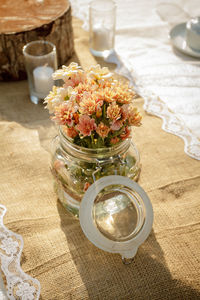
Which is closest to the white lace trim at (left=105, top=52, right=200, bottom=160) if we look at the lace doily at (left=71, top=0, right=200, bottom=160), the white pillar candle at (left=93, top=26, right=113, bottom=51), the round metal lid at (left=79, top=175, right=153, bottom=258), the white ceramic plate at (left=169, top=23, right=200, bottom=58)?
the lace doily at (left=71, top=0, right=200, bottom=160)

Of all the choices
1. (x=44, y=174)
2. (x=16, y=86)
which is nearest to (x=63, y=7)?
(x=16, y=86)

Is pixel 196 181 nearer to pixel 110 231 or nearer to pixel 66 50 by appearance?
pixel 110 231

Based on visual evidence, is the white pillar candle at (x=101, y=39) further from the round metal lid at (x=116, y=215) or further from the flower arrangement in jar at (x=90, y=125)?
the round metal lid at (x=116, y=215)

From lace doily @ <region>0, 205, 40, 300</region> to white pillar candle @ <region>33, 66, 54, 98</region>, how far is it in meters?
0.53

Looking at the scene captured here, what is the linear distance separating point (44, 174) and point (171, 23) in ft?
3.38

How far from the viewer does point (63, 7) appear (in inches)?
47.4

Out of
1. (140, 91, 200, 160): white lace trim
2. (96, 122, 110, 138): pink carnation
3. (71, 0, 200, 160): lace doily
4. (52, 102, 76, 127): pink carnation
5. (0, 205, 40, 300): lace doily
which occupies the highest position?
(52, 102, 76, 127): pink carnation

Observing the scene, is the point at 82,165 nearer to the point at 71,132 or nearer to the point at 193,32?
the point at 71,132

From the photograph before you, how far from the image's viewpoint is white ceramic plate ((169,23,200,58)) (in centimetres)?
129

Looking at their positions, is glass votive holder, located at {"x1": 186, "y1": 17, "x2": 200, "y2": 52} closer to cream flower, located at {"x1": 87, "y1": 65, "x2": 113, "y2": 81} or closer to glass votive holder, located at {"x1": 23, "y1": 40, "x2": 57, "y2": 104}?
glass votive holder, located at {"x1": 23, "y1": 40, "x2": 57, "y2": 104}

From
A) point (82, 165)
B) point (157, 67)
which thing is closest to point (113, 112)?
point (82, 165)

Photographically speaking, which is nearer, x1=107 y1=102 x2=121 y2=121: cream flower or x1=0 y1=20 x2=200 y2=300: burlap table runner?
x1=107 y1=102 x2=121 y2=121: cream flower

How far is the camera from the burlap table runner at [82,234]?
0.68 m

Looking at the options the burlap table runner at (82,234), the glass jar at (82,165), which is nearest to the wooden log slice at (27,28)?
the burlap table runner at (82,234)
